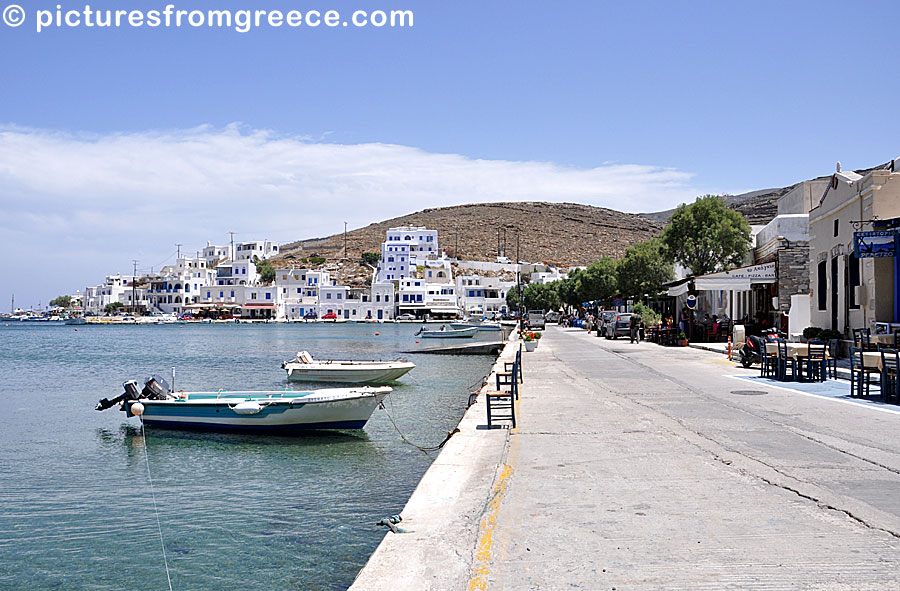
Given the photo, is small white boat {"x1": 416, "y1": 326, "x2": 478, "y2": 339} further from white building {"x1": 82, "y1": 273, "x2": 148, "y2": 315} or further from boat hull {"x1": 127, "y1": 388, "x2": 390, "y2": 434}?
white building {"x1": 82, "y1": 273, "x2": 148, "y2": 315}

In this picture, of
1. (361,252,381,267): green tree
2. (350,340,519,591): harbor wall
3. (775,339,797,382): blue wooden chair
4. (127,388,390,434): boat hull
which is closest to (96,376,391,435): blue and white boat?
(127,388,390,434): boat hull

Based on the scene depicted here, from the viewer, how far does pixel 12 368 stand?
4659 centimetres

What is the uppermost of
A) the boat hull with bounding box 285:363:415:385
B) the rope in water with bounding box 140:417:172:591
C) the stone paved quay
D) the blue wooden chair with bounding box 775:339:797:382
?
the blue wooden chair with bounding box 775:339:797:382

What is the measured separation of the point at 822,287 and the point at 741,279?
306 inches

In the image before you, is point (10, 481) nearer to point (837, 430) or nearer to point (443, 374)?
point (837, 430)

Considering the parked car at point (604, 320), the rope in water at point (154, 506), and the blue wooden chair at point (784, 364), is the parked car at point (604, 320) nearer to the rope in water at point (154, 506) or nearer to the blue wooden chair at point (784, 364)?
the blue wooden chair at point (784, 364)

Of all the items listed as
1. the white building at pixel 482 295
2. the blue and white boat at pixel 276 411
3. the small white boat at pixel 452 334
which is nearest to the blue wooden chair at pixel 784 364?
the blue and white boat at pixel 276 411

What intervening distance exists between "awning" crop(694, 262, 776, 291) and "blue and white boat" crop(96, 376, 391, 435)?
65.0 ft

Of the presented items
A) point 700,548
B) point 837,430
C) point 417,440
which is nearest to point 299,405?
point 417,440

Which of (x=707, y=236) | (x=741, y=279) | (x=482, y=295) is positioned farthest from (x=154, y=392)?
(x=482, y=295)

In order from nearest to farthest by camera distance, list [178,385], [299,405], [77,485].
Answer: [77,485]
[299,405]
[178,385]

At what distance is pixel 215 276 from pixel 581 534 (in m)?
176

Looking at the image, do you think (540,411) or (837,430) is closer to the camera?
(837,430)

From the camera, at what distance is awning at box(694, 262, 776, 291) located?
32219mm
